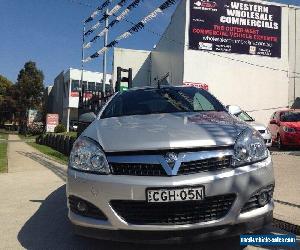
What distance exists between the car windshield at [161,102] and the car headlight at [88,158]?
1119 mm

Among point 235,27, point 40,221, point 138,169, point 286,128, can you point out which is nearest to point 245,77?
point 235,27

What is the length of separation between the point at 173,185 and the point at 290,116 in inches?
557

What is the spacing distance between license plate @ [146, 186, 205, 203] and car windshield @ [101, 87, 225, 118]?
169 cm

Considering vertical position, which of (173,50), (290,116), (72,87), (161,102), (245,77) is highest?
(72,87)

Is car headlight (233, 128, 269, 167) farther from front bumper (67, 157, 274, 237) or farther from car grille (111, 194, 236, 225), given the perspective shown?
car grille (111, 194, 236, 225)

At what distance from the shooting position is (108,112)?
5.23 metres

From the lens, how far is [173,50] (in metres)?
31.3

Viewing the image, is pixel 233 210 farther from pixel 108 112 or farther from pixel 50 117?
pixel 50 117

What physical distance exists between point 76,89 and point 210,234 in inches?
2421

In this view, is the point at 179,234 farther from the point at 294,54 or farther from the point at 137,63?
the point at 137,63

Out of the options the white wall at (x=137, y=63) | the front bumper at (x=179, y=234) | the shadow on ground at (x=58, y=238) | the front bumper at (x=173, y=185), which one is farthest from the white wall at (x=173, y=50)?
the front bumper at (x=179, y=234)

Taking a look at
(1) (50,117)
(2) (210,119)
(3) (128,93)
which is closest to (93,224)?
(2) (210,119)

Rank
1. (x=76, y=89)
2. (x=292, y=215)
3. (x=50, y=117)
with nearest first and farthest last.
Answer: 1. (x=292, y=215)
2. (x=50, y=117)
3. (x=76, y=89)

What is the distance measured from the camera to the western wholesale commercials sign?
27.6 metres
